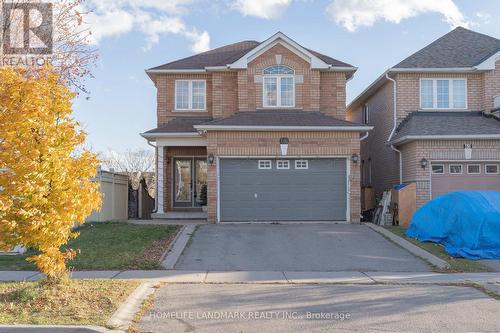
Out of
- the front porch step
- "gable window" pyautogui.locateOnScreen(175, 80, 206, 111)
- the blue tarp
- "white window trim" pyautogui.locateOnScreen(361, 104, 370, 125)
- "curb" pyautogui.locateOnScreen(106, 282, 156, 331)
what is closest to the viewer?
"curb" pyautogui.locateOnScreen(106, 282, 156, 331)

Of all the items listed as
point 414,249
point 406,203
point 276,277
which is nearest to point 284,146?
point 406,203

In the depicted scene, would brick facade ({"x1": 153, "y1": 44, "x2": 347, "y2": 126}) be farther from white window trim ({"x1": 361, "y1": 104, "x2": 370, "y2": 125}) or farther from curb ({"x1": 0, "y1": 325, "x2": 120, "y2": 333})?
curb ({"x1": 0, "y1": 325, "x2": 120, "y2": 333})

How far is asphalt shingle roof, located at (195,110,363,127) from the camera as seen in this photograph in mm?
18391

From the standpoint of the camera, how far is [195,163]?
23266 mm

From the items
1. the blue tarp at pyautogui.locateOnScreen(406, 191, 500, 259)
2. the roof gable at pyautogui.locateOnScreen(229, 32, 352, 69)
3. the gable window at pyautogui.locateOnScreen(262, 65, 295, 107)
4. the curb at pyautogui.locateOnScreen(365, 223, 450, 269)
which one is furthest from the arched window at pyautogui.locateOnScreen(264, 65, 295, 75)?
the blue tarp at pyautogui.locateOnScreen(406, 191, 500, 259)

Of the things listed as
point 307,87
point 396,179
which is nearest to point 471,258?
point 396,179

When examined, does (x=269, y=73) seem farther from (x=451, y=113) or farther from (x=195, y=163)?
(x=451, y=113)

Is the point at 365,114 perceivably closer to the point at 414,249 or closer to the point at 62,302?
the point at 414,249

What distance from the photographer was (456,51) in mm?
22250

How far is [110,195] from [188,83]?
19.7 feet

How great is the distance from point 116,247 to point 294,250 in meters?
4.70

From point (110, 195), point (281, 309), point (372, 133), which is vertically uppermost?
point (372, 133)

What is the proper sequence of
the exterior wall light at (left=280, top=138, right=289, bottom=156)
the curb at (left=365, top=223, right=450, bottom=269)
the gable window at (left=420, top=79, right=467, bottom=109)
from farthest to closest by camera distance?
1. the gable window at (left=420, top=79, right=467, bottom=109)
2. the exterior wall light at (left=280, top=138, right=289, bottom=156)
3. the curb at (left=365, top=223, right=450, bottom=269)

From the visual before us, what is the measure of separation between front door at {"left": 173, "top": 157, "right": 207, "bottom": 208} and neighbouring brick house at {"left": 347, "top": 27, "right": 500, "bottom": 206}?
27.1ft
